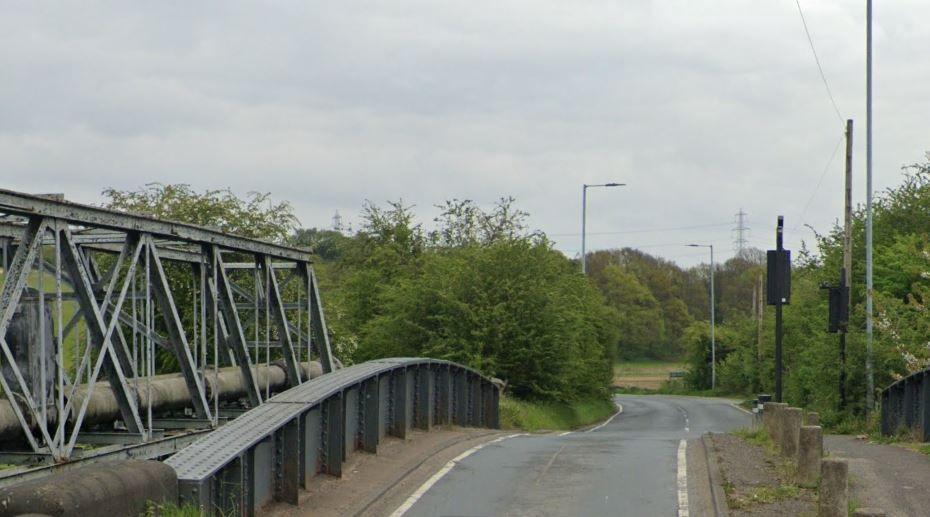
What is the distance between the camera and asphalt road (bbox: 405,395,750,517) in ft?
43.9

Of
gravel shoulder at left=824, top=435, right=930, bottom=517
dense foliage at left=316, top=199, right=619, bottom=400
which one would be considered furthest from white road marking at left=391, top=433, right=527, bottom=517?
dense foliage at left=316, top=199, right=619, bottom=400

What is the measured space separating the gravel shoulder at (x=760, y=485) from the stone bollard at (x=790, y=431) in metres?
0.19

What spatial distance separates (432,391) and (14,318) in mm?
8517

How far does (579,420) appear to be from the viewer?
2031 inches

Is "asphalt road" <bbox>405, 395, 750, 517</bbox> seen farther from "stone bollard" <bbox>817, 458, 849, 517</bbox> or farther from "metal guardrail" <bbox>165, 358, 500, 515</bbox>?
"stone bollard" <bbox>817, 458, 849, 517</bbox>

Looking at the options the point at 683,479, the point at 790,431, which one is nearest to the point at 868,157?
the point at 790,431

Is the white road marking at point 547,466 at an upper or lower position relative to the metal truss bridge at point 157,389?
lower

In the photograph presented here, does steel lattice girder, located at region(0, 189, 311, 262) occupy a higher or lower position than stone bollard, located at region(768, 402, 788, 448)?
higher

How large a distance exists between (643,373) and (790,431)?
114 meters

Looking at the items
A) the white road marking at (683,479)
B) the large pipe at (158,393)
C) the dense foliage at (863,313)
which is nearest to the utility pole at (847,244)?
the dense foliage at (863,313)

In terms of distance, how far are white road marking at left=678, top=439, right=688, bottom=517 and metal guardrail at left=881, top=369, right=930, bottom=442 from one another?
4704 mm

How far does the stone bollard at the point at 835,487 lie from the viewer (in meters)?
11.1

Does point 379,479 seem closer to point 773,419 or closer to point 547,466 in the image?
point 547,466

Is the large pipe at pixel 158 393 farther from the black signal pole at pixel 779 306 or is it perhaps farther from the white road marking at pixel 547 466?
the black signal pole at pixel 779 306
